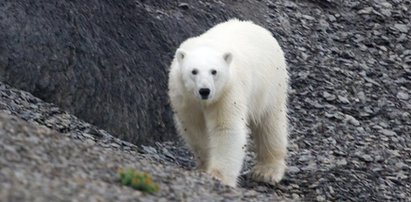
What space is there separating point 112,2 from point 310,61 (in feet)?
10.9

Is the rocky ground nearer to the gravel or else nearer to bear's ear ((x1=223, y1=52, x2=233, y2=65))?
the gravel

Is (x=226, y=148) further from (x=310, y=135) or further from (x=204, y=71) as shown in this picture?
(x=310, y=135)

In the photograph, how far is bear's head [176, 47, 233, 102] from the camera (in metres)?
10.1

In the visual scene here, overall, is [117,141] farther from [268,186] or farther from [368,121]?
[368,121]

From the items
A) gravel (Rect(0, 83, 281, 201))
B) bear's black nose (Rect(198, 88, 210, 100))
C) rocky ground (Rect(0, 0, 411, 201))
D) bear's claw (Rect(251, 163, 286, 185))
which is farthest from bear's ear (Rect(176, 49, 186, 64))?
bear's claw (Rect(251, 163, 286, 185))

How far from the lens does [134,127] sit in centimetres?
1267

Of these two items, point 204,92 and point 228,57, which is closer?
point 204,92

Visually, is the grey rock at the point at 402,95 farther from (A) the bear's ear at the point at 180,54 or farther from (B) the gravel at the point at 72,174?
(B) the gravel at the point at 72,174

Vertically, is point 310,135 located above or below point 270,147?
below

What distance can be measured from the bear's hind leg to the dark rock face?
4.99 feet

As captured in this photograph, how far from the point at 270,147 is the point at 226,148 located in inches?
61.7

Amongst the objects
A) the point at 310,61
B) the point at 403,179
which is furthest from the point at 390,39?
the point at 403,179

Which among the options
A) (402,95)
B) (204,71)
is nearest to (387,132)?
(402,95)

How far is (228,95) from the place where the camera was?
10453 mm
